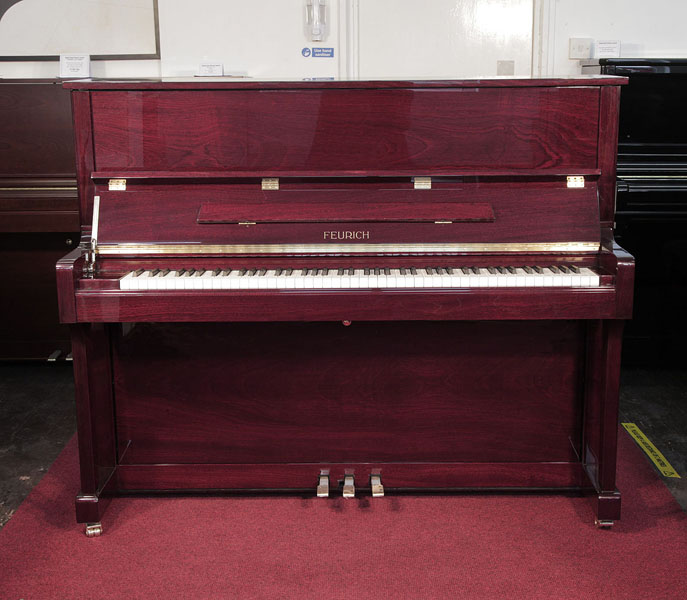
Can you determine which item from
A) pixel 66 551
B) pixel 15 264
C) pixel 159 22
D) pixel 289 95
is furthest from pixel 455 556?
pixel 159 22

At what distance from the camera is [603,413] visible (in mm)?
2246

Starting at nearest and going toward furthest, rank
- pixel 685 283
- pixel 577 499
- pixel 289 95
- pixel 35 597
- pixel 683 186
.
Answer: pixel 35 597 < pixel 289 95 < pixel 577 499 < pixel 683 186 < pixel 685 283

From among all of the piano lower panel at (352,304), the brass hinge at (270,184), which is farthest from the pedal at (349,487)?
the brass hinge at (270,184)

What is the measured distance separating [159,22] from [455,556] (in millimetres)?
2945

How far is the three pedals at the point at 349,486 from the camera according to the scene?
7.67 ft

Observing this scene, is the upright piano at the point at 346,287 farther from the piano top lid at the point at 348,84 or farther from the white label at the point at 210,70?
the white label at the point at 210,70

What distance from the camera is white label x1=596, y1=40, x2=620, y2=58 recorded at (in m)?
3.65

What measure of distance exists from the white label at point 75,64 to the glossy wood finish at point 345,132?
161 cm

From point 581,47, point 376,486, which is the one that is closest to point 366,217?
point 376,486

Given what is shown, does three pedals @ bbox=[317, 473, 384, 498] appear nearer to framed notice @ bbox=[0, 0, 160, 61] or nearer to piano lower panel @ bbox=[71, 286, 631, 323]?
piano lower panel @ bbox=[71, 286, 631, 323]

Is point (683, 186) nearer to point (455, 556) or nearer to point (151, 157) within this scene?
point (455, 556)

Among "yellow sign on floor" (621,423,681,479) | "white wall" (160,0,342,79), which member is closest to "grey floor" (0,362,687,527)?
"yellow sign on floor" (621,423,681,479)

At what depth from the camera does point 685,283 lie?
3.56m

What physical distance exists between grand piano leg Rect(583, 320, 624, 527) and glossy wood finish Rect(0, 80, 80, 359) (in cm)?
232
